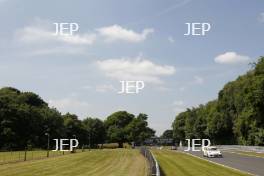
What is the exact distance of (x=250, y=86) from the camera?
107 m

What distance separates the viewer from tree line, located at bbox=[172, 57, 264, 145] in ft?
351

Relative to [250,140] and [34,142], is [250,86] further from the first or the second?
[34,142]

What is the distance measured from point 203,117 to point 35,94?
59.1 meters

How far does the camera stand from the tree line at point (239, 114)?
107 metres

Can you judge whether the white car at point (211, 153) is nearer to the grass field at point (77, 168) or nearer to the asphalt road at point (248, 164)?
the asphalt road at point (248, 164)

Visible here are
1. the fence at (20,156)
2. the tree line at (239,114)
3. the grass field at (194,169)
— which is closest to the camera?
the grass field at (194,169)

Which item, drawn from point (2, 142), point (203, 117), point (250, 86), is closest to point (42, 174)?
point (250, 86)

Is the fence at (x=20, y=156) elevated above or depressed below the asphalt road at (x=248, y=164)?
above

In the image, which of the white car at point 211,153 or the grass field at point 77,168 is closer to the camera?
the grass field at point 77,168

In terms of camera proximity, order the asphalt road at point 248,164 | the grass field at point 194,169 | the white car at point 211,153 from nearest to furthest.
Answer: the grass field at point 194,169 < the asphalt road at point 248,164 < the white car at point 211,153

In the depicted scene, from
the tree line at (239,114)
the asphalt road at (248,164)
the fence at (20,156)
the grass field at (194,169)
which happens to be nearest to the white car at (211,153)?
the asphalt road at (248,164)

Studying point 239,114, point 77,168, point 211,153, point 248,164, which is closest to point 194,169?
point 248,164

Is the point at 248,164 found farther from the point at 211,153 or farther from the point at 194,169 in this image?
the point at 211,153

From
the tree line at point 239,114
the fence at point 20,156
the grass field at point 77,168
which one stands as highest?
the tree line at point 239,114
